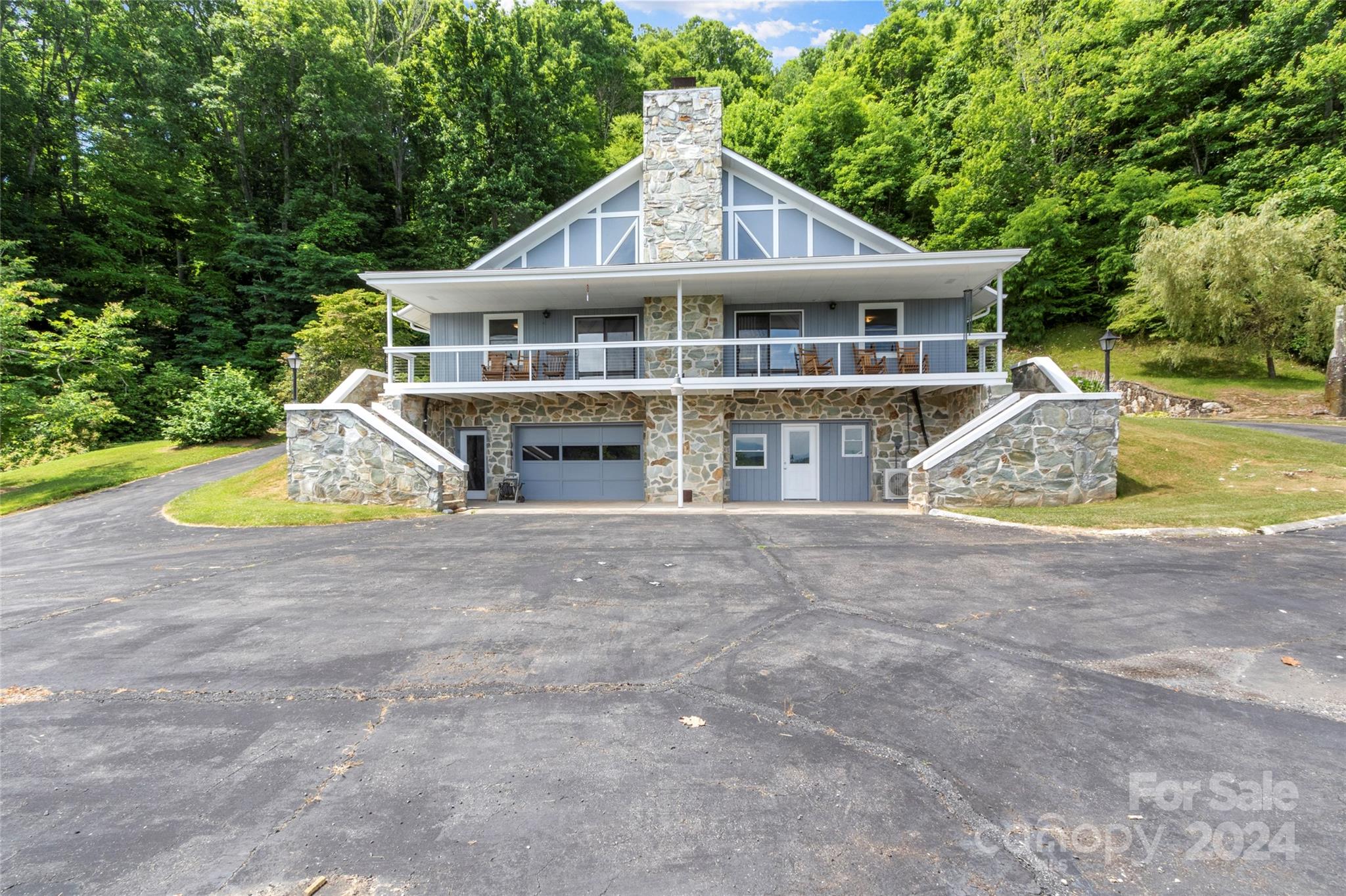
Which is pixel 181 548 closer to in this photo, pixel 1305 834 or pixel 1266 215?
pixel 1305 834

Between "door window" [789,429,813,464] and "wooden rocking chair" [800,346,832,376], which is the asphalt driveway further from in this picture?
"door window" [789,429,813,464]

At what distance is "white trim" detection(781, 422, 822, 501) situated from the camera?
45.9ft

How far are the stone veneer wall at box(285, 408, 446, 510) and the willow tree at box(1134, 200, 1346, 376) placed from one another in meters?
28.0

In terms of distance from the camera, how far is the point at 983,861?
230 cm

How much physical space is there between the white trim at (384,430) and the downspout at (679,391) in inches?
204

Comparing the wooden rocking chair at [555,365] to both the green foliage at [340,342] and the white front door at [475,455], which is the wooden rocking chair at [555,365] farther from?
the green foliage at [340,342]

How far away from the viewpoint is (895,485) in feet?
44.7

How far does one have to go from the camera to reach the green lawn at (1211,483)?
29.1 ft

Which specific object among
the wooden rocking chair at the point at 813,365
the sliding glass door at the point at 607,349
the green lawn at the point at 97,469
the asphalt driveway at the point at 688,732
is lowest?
the asphalt driveway at the point at 688,732

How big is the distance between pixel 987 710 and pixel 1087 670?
118 centimetres

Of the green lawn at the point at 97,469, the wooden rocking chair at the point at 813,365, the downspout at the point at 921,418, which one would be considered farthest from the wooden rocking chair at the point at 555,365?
the green lawn at the point at 97,469

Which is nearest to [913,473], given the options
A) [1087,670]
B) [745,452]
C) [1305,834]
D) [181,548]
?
[745,452]

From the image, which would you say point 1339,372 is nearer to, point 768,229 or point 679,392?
point 768,229

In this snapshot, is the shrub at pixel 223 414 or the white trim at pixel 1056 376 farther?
the shrub at pixel 223 414
